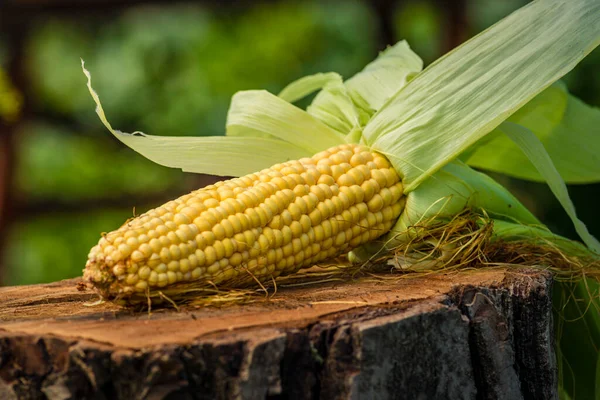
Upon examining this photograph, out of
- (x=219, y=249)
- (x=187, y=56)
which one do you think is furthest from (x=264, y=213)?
(x=187, y=56)

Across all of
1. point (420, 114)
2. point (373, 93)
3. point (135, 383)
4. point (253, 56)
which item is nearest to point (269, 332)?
point (135, 383)

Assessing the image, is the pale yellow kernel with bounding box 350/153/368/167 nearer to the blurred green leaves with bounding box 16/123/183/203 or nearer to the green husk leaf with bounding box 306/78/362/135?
the green husk leaf with bounding box 306/78/362/135

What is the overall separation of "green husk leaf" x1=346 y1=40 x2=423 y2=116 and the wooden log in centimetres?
59

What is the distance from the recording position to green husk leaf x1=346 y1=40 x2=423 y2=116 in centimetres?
187

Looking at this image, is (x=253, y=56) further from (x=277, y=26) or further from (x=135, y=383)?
(x=135, y=383)

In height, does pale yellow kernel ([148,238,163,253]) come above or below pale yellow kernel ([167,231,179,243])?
below

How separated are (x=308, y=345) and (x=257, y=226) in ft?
1.27

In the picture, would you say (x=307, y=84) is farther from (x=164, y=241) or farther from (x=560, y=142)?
(x=164, y=241)

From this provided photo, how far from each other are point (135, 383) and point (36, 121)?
9.03 feet

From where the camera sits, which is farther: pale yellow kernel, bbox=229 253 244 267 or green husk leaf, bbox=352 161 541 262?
green husk leaf, bbox=352 161 541 262

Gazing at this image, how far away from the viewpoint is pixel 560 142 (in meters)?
2.11

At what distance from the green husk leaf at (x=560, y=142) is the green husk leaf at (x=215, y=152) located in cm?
58

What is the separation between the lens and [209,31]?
11.8ft

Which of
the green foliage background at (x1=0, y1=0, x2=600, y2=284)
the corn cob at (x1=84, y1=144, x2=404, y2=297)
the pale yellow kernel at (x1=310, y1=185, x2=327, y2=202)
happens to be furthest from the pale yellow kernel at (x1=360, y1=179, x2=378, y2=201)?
the green foliage background at (x1=0, y1=0, x2=600, y2=284)
